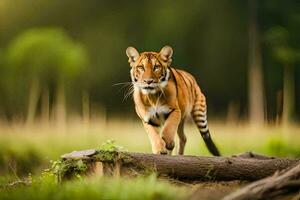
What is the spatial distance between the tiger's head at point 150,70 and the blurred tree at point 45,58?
457 cm

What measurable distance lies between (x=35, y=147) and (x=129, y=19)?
4.12 meters

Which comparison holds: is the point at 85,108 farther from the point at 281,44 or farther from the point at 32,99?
the point at 281,44

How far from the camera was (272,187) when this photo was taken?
5.14 m

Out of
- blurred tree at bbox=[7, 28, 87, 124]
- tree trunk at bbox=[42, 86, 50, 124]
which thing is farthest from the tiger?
blurred tree at bbox=[7, 28, 87, 124]

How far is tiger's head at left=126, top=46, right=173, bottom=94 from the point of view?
6328 mm

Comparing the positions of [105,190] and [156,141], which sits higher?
[156,141]

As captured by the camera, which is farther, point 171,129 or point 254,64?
point 254,64

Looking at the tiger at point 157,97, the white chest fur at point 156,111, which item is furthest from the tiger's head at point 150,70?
the white chest fur at point 156,111

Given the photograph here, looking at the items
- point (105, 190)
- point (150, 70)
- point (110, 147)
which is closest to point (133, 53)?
point (150, 70)

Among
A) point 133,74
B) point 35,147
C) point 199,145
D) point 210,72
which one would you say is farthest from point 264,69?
point 133,74

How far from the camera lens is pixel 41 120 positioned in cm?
922

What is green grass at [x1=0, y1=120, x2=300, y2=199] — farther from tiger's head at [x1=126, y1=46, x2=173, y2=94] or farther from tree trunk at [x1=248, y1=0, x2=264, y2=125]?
tiger's head at [x1=126, y1=46, x2=173, y2=94]

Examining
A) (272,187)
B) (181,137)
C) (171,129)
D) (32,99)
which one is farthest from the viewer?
(32,99)

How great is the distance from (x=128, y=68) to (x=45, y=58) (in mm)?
1163
